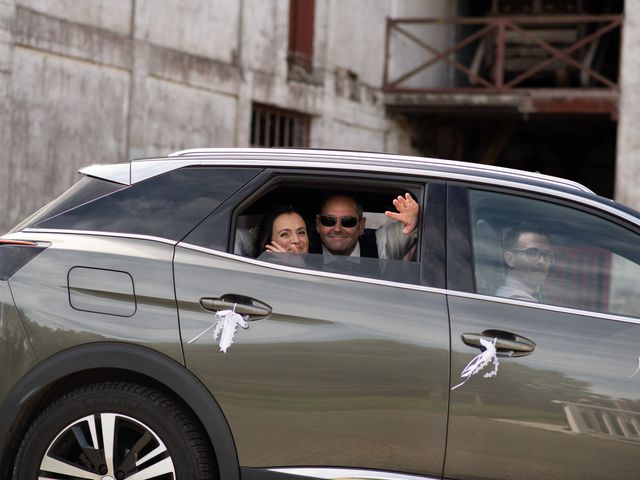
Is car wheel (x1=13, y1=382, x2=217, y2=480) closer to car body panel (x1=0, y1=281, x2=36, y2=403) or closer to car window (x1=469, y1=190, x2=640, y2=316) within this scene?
car body panel (x1=0, y1=281, x2=36, y2=403)

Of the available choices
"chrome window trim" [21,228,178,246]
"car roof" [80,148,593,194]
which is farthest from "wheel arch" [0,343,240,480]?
"car roof" [80,148,593,194]

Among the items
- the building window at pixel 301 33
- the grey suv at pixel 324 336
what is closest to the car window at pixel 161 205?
the grey suv at pixel 324 336

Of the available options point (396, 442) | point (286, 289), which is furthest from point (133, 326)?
point (396, 442)

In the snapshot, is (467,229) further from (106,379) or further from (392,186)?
(106,379)

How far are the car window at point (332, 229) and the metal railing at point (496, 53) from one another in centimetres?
1077

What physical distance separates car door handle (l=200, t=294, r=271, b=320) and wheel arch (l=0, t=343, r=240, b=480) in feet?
0.85

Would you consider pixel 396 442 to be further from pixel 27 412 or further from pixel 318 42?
pixel 318 42

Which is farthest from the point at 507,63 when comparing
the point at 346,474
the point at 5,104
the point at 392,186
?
the point at 346,474

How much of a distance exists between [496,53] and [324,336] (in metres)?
13.6

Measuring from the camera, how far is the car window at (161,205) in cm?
413

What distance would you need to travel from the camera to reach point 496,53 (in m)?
16.7

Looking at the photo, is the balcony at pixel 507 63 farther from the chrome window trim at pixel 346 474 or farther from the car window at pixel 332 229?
the chrome window trim at pixel 346 474

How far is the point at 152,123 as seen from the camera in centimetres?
1148

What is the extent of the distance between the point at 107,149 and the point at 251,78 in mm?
2842
